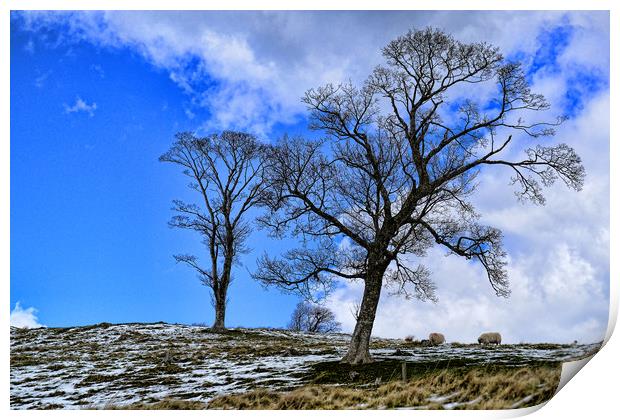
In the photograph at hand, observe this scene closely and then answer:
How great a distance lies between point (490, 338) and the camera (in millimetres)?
18750

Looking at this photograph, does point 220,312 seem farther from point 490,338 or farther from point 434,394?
point 434,394

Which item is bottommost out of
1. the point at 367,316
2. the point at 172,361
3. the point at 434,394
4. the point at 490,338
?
the point at 434,394

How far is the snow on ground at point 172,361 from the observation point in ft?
39.4

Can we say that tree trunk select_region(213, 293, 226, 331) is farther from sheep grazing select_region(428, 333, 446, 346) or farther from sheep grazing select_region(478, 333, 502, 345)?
sheep grazing select_region(478, 333, 502, 345)

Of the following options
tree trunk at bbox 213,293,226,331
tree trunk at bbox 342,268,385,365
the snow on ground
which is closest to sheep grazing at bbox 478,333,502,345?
the snow on ground

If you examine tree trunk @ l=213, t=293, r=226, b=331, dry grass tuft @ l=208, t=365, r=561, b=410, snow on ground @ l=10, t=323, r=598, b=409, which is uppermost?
tree trunk @ l=213, t=293, r=226, b=331

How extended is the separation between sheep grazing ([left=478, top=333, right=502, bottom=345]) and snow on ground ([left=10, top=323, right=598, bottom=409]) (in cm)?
135

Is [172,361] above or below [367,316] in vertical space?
below

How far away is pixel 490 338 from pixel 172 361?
9.74 m

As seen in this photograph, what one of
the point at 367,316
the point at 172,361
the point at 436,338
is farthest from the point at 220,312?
the point at 367,316

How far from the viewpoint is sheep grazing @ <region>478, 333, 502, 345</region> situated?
1859 centimetres

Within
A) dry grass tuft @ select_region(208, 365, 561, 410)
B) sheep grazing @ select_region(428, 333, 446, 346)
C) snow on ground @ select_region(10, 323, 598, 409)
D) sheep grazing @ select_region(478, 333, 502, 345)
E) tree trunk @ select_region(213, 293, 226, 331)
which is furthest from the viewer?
tree trunk @ select_region(213, 293, 226, 331)

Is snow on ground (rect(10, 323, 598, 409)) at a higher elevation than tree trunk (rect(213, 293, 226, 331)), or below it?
below
